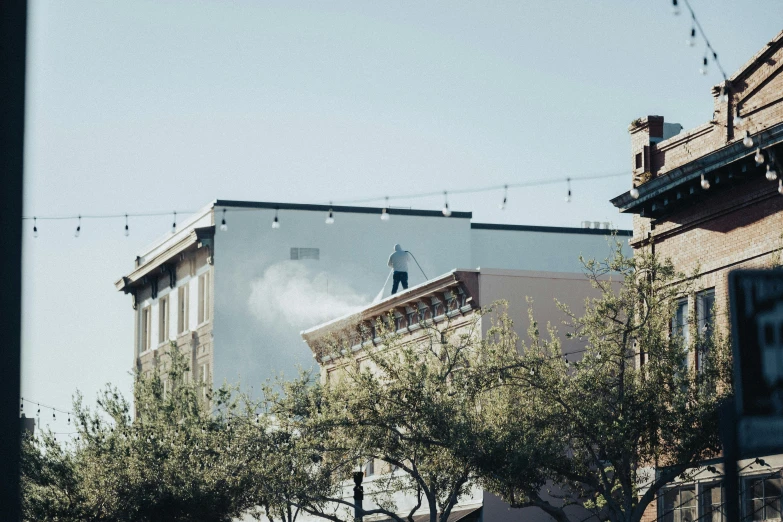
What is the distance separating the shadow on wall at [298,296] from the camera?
4766cm

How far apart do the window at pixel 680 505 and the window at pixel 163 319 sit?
33.8m

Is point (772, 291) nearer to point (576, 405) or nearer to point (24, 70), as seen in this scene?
point (24, 70)

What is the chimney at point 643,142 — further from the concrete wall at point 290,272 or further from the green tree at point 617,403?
the concrete wall at point 290,272

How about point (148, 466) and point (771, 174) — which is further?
point (148, 466)

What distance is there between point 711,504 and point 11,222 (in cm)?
2165

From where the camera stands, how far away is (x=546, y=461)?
19.6 metres

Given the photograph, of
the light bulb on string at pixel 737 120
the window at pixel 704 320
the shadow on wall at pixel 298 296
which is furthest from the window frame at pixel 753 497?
the shadow on wall at pixel 298 296

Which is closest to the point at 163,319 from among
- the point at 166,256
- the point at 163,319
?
the point at 163,319

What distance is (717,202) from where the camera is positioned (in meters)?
23.1

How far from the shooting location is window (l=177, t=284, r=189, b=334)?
5184cm

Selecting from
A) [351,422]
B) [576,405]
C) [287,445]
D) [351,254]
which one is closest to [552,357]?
[576,405]

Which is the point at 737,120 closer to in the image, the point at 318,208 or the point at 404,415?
the point at 404,415

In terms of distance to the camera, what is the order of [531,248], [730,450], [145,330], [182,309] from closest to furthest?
[730,450]
[531,248]
[182,309]
[145,330]

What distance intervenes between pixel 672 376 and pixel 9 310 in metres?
17.1
